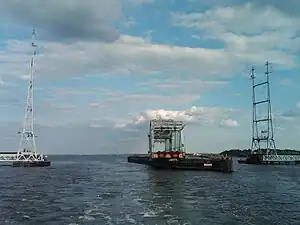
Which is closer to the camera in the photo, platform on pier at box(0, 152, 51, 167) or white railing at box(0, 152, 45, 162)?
platform on pier at box(0, 152, 51, 167)

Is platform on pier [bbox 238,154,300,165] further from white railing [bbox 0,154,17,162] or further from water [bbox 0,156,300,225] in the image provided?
water [bbox 0,156,300,225]

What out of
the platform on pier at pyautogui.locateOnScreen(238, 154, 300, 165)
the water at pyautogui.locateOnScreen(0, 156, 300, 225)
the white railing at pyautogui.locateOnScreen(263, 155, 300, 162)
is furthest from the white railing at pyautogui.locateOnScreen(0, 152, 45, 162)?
the white railing at pyautogui.locateOnScreen(263, 155, 300, 162)

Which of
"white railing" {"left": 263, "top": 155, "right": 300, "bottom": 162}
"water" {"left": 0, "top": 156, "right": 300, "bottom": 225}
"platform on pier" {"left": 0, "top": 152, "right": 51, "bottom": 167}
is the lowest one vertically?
"water" {"left": 0, "top": 156, "right": 300, "bottom": 225}

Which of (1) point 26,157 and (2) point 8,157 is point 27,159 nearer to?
(1) point 26,157

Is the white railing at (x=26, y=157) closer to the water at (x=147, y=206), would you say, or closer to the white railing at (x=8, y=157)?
the white railing at (x=8, y=157)

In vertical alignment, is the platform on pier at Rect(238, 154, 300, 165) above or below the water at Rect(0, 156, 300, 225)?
above

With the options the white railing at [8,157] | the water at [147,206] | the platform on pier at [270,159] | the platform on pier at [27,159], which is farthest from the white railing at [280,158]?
the water at [147,206]

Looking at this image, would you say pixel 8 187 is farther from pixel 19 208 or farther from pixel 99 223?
pixel 99 223

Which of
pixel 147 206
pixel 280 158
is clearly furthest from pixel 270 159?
pixel 147 206

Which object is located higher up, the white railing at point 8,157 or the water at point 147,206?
the white railing at point 8,157

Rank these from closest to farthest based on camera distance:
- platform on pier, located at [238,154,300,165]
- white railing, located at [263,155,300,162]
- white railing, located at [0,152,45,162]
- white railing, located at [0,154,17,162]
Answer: white railing, located at [0,152,45,162] → white railing, located at [0,154,17,162] → platform on pier, located at [238,154,300,165] → white railing, located at [263,155,300,162]

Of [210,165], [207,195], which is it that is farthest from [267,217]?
[210,165]

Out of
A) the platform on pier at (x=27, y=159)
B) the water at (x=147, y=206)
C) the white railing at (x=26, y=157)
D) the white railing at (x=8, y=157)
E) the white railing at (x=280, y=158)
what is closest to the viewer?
the water at (x=147, y=206)

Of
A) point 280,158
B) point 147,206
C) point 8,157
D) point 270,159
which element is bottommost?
point 147,206
